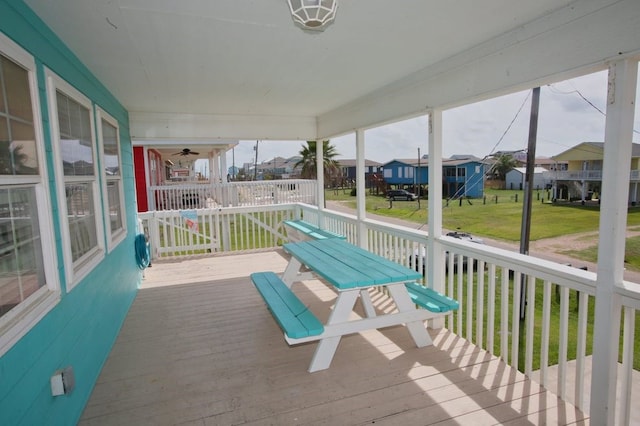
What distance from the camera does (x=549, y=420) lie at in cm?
209

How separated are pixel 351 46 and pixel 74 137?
204 centimetres

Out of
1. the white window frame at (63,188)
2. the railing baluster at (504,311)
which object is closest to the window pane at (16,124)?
the white window frame at (63,188)

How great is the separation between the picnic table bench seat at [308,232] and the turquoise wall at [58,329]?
8.46 ft

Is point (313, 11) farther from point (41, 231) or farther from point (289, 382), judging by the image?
point (289, 382)

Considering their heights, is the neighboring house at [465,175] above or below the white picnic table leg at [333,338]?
above

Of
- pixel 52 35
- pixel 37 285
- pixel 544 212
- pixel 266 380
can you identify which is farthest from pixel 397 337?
pixel 544 212

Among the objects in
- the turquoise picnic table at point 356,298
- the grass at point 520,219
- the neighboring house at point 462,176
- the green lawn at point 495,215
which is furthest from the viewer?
the green lawn at point 495,215

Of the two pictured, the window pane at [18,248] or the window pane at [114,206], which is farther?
the window pane at [114,206]

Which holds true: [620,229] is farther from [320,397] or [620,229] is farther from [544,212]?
[544,212]

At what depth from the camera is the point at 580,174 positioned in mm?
5676

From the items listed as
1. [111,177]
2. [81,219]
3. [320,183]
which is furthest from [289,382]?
[320,183]

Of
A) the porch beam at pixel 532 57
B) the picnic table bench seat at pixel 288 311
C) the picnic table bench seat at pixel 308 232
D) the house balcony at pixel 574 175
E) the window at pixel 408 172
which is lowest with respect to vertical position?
the picnic table bench seat at pixel 288 311

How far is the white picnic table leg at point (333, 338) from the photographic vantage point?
2.61m

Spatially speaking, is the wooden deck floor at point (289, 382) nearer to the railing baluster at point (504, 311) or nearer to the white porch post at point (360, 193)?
the railing baluster at point (504, 311)
